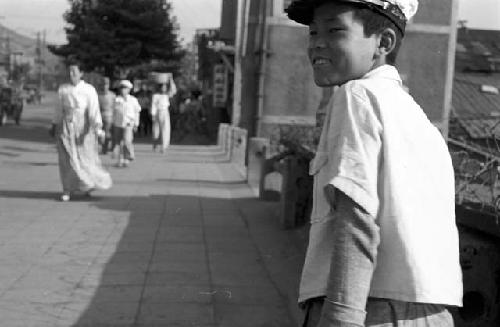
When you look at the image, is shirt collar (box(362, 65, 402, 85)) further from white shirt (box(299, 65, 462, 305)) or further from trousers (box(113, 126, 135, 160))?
trousers (box(113, 126, 135, 160))

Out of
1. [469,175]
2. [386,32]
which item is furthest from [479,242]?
[386,32]

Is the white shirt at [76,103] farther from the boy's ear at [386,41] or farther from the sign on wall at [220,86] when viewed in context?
the sign on wall at [220,86]

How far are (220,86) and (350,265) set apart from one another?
29.2 m

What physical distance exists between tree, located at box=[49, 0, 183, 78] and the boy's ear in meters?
32.4

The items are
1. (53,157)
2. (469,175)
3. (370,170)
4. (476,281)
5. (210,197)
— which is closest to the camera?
(370,170)

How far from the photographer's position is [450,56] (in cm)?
1969

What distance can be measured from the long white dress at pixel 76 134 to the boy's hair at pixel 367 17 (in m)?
9.04

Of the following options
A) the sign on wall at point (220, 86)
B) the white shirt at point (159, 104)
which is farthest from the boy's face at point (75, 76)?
the sign on wall at point (220, 86)

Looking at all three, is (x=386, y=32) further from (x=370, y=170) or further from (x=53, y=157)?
(x=53, y=157)

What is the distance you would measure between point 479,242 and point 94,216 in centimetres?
611

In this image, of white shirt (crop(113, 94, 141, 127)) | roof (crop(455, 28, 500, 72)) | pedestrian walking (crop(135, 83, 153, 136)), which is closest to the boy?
white shirt (crop(113, 94, 141, 127))

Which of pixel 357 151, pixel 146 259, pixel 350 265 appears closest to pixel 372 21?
pixel 357 151

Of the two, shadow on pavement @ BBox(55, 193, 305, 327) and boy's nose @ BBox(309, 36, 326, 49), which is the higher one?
boy's nose @ BBox(309, 36, 326, 49)

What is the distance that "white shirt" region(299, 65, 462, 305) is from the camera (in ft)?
6.48
